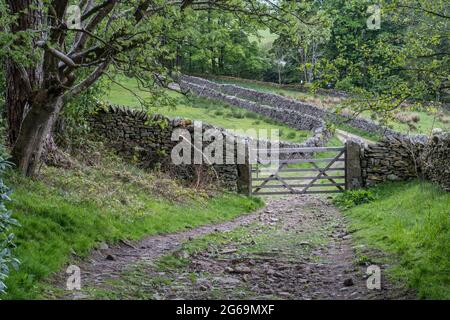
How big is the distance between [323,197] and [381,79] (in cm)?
824

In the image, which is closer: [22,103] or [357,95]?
[357,95]

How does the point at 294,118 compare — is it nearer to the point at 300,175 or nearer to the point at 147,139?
the point at 300,175

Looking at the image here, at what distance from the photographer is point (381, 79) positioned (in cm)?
1018

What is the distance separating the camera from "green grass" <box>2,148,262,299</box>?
6.69 meters

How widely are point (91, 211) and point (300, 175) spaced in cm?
1210

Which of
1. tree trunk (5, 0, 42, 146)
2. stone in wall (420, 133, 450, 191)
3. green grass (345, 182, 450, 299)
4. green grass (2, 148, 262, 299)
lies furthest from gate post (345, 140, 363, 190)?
tree trunk (5, 0, 42, 146)

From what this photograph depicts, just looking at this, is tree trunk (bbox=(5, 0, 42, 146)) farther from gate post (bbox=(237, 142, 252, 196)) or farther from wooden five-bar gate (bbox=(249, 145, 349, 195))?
gate post (bbox=(237, 142, 252, 196))

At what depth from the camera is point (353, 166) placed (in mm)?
16734

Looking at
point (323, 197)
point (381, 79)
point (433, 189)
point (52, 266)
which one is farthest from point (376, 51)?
point (323, 197)

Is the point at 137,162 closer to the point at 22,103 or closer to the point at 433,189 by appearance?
the point at 22,103

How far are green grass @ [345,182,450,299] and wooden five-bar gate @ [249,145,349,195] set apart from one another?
294cm

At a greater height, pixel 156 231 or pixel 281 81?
pixel 281 81

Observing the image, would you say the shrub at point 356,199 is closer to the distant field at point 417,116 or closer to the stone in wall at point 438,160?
the stone in wall at point 438,160

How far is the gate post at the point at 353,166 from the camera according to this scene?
54.9ft
